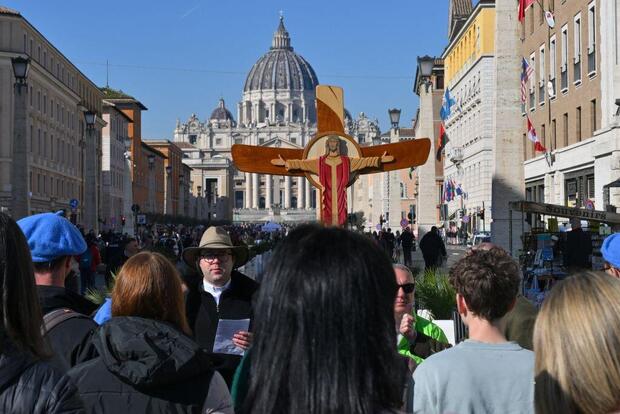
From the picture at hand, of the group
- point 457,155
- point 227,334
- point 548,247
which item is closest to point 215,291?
point 227,334

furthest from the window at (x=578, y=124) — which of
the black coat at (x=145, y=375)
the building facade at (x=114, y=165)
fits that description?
the building facade at (x=114, y=165)

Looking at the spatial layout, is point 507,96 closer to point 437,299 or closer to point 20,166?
point 437,299

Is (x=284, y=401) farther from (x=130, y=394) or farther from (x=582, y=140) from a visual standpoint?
(x=582, y=140)

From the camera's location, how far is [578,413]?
2.56 m

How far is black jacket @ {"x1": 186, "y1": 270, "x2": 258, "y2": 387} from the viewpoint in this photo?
223 inches

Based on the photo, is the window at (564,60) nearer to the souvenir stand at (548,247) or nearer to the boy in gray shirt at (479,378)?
the souvenir stand at (548,247)

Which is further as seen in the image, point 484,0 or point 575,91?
point 484,0

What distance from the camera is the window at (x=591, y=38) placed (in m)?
27.8

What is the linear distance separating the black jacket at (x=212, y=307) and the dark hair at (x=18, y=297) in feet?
9.20

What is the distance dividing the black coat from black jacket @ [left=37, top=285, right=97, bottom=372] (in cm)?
29

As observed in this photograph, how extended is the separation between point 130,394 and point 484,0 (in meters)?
46.4

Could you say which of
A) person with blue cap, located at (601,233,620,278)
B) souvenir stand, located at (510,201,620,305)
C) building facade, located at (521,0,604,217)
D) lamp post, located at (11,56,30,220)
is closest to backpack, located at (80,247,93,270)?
lamp post, located at (11,56,30,220)

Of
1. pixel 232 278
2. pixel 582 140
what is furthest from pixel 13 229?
pixel 582 140

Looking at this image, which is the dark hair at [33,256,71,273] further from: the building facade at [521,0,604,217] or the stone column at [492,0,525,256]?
the building facade at [521,0,604,217]
